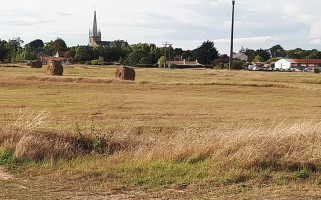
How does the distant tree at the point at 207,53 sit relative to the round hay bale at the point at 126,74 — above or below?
above

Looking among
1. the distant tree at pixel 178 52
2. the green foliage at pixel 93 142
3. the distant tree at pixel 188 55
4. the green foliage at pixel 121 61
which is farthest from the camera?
the distant tree at pixel 178 52

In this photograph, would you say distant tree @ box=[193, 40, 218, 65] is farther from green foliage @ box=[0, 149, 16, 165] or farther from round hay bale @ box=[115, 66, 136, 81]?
green foliage @ box=[0, 149, 16, 165]

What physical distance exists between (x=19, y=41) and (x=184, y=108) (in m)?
150

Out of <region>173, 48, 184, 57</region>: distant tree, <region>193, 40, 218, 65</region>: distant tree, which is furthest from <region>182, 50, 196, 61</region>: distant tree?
<region>193, 40, 218, 65</region>: distant tree

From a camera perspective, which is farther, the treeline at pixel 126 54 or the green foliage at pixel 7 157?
the treeline at pixel 126 54

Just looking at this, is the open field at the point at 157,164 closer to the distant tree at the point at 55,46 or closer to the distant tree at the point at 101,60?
the distant tree at the point at 101,60

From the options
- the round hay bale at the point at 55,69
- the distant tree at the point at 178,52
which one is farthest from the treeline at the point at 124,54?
the round hay bale at the point at 55,69

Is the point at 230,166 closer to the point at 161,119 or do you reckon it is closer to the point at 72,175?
the point at 72,175

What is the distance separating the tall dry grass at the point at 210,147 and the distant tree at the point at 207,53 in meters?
134

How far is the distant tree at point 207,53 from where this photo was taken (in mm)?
144375

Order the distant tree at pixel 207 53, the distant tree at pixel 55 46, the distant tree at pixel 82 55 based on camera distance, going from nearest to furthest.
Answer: the distant tree at pixel 82 55 < the distant tree at pixel 207 53 < the distant tree at pixel 55 46

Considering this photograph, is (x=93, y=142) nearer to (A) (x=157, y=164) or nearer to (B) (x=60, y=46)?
(A) (x=157, y=164)

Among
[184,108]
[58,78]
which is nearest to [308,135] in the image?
[184,108]

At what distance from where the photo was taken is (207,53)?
14462 centimetres
